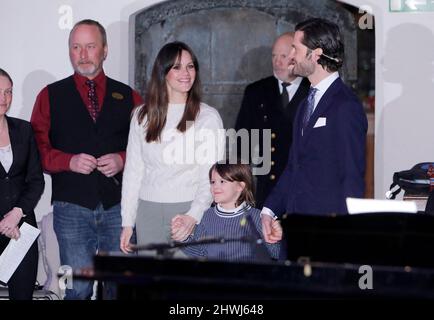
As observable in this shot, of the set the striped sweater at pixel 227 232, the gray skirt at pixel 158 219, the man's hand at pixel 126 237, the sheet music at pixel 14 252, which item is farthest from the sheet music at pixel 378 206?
the sheet music at pixel 14 252

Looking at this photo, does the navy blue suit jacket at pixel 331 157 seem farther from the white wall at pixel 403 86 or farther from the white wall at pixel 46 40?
the white wall at pixel 46 40

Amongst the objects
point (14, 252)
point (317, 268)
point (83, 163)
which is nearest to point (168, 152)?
point (83, 163)

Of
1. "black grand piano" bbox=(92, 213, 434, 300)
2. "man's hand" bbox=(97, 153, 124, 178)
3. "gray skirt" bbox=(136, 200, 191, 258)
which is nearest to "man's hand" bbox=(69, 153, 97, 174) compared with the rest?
"man's hand" bbox=(97, 153, 124, 178)

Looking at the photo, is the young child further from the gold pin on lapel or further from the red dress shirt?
the gold pin on lapel

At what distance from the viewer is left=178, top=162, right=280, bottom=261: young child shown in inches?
220

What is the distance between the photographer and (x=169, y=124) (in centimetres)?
574

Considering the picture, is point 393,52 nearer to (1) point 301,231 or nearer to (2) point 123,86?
(2) point 123,86

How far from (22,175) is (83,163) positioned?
0.47m

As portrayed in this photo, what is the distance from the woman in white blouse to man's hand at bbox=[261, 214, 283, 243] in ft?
1.62

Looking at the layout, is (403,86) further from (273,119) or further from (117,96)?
(117,96)

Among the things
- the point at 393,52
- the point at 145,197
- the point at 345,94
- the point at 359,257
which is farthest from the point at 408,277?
the point at 393,52

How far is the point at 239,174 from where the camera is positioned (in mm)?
5719

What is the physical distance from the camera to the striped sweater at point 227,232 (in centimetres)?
556

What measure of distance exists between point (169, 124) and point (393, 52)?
6.92 ft
